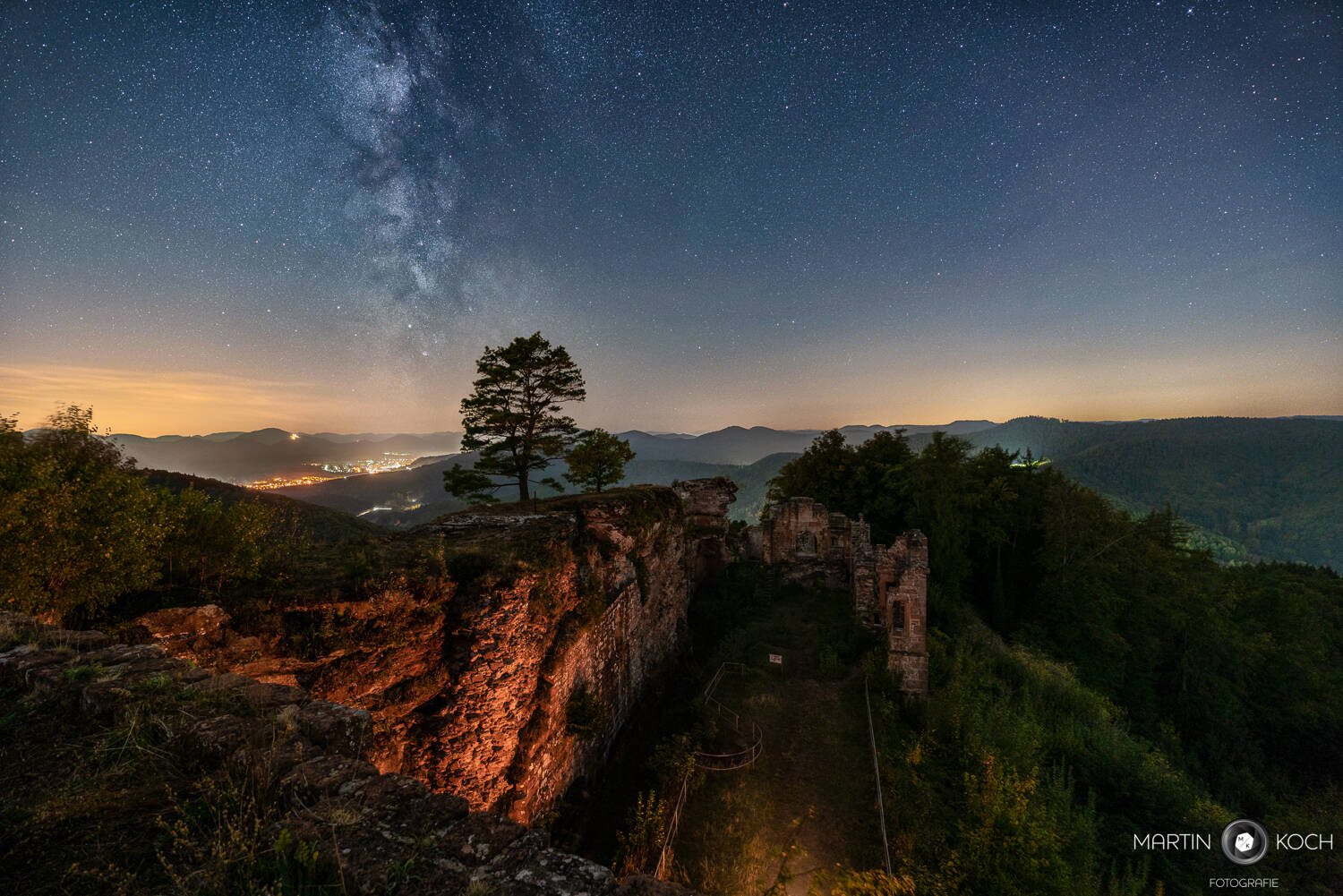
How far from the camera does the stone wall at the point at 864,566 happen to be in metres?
14.8

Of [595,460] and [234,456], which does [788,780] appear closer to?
[595,460]

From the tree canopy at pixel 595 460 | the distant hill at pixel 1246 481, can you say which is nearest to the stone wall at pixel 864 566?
the tree canopy at pixel 595 460

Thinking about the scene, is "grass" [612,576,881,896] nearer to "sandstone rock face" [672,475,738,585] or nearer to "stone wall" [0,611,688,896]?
"sandstone rock face" [672,475,738,585]

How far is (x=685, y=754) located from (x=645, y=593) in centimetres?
553

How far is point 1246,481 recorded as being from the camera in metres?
137

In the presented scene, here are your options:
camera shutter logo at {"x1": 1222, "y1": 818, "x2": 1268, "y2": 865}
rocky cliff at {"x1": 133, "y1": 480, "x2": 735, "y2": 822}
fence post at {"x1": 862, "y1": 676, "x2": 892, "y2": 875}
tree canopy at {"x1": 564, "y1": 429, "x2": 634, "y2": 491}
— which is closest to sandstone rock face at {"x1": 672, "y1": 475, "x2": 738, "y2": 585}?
tree canopy at {"x1": 564, "y1": 429, "x2": 634, "y2": 491}

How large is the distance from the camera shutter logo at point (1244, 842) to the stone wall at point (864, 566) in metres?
7.82

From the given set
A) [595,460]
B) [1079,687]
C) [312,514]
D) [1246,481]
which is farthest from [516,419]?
[1246,481]

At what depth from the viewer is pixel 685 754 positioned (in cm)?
1198

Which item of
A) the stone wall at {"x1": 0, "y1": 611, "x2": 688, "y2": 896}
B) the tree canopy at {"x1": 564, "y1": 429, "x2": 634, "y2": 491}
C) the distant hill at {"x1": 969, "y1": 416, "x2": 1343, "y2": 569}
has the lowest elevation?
the distant hill at {"x1": 969, "y1": 416, "x2": 1343, "y2": 569}

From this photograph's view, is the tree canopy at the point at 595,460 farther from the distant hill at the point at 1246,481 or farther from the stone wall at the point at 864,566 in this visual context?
the distant hill at the point at 1246,481

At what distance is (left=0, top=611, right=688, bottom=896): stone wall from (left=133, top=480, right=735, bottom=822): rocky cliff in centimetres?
225

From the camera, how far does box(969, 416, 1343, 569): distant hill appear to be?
105750 millimetres

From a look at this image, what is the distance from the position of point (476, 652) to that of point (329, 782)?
5.80m
